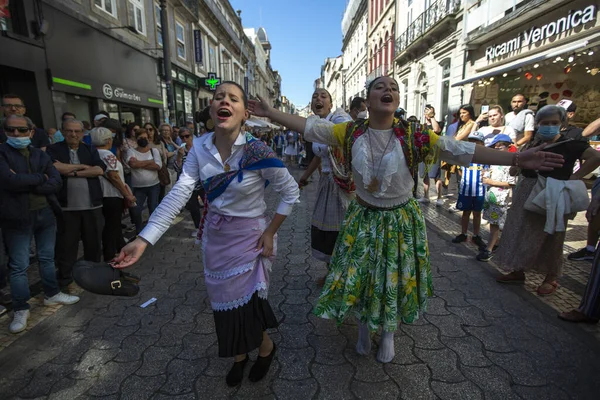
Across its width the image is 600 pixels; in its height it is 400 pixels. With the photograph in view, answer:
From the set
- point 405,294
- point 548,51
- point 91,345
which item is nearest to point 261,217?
point 405,294

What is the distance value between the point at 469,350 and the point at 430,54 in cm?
1819

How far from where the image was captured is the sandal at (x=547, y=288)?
333 cm

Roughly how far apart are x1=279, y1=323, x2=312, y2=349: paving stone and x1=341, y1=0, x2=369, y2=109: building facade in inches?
1156

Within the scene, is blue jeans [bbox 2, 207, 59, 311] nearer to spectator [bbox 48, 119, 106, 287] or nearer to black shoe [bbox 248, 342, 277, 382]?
spectator [bbox 48, 119, 106, 287]

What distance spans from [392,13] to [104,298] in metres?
26.7

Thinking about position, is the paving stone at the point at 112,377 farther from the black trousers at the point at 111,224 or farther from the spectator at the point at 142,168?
the spectator at the point at 142,168

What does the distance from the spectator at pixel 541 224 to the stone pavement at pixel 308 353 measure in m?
0.28

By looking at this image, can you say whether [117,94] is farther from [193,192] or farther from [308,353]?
[308,353]

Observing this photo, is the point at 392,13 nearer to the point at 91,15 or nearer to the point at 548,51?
the point at 548,51

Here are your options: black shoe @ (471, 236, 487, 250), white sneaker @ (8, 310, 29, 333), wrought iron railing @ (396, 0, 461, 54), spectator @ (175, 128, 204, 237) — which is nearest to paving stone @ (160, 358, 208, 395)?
white sneaker @ (8, 310, 29, 333)

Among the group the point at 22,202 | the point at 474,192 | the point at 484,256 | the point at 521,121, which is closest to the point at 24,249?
the point at 22,202

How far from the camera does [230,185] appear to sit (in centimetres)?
205

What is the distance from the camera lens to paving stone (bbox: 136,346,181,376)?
93.1 inches

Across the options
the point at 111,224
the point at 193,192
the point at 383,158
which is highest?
the point at 383,158
